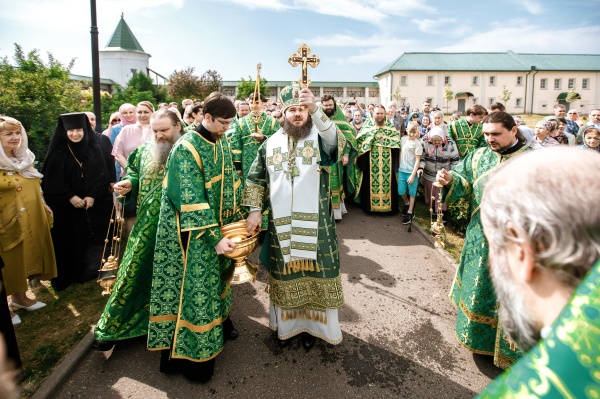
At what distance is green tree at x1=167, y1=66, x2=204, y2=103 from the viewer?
26.8 m

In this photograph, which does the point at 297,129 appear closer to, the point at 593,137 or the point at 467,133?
the point at 593,137

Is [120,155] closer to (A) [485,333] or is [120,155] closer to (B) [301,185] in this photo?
(B) [301,185]

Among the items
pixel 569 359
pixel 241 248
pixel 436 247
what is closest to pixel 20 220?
pixel 241 248

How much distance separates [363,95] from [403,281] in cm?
6402

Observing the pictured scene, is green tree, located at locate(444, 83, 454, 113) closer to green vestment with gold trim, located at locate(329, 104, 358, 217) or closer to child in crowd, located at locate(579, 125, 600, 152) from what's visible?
green vestment with gold trim, located at locate(329, 104, 358, 217)

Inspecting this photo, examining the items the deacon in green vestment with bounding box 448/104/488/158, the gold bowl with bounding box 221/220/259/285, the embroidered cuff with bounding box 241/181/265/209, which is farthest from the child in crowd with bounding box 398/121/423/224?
the gold bowl with bounding box 221/220/259/285

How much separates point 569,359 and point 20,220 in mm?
4969

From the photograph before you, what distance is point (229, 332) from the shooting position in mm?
3783

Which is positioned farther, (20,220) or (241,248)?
(20,220)

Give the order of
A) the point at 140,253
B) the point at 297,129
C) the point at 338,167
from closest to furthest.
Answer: the point at 140,253 → the point at 297,129 → the point at 338,167

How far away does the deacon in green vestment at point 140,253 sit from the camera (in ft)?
10.7

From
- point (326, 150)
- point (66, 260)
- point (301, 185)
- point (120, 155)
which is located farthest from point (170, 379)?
point (120, 155)

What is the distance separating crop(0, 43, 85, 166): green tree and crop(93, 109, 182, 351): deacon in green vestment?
446 cm

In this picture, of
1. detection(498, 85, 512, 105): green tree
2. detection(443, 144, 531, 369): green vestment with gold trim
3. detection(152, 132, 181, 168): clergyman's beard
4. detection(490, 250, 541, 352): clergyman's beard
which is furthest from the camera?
detection(498, 85, 512, 105): green tree
